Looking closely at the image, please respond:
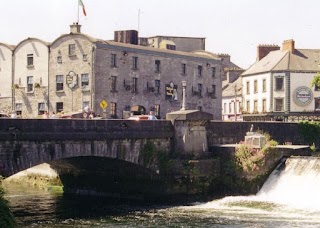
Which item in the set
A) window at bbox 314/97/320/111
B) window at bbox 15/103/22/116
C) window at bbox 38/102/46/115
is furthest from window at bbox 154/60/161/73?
window at bbox 314/97/320/111

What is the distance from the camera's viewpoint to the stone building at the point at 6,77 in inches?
2293

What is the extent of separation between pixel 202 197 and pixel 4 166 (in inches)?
481

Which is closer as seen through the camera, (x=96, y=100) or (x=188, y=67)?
(x=96, y=100)

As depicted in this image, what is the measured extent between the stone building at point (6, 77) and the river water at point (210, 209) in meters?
20.3

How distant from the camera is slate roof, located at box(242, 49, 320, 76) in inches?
2707

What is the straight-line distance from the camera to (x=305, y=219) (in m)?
28.7

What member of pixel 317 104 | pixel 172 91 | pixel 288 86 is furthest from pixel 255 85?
pixel 172 91

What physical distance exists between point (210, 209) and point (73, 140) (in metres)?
7.51

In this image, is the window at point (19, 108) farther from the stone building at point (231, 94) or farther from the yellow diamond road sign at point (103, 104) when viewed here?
the stone building at point (231, 94)

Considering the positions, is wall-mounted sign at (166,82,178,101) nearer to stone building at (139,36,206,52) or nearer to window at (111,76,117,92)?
window at (111,76,117,92)

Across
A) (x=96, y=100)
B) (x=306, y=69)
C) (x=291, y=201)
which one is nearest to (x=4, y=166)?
(x=291, y=201)

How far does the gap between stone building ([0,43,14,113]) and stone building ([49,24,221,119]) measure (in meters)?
5.53

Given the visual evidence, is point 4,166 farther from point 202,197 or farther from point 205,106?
point 205,106

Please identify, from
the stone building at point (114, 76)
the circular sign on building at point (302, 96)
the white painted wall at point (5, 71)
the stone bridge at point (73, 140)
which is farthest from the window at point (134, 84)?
the circular sign on building at point (302, 96)
